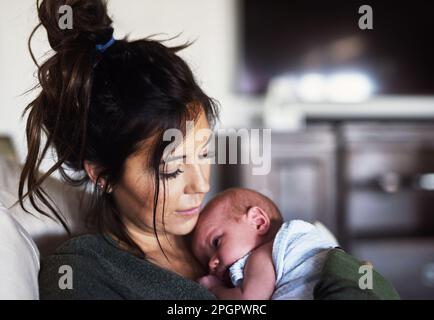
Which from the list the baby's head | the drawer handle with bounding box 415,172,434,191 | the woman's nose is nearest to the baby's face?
the baby's head

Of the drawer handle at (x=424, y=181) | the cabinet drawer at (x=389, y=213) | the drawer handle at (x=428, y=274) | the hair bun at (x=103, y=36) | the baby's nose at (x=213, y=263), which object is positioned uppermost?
the hair bun at (x=103, y=36)

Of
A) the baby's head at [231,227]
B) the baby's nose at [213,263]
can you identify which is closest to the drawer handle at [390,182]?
the baby's head at [231,227]

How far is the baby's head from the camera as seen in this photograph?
2.75ft

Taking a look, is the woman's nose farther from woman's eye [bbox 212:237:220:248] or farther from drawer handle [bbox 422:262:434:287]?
drawer handle [bbox 422:262:434:287]

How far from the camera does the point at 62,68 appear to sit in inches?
28.1

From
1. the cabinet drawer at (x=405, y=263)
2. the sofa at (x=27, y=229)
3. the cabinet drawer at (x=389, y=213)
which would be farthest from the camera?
the cabinet drawer at (x=389, y=213)

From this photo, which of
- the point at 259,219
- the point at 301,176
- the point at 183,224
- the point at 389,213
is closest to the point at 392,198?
the point at 389,213

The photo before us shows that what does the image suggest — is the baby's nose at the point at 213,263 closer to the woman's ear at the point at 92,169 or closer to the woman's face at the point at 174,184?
the woman's face at the point at 174,184

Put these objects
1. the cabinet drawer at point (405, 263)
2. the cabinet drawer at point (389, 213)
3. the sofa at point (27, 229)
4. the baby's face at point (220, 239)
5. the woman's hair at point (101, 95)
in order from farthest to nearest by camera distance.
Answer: the cabinet drawer at point (389, 213), the cabinet drawer at point (405, 263), the baby's face at point (220, 239), the woman's hair at point (101, 95), the sofa at point (27, 229)

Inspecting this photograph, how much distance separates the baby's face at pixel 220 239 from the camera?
832 mm

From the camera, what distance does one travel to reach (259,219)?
2.87 ft

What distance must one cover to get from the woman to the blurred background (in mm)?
1624
